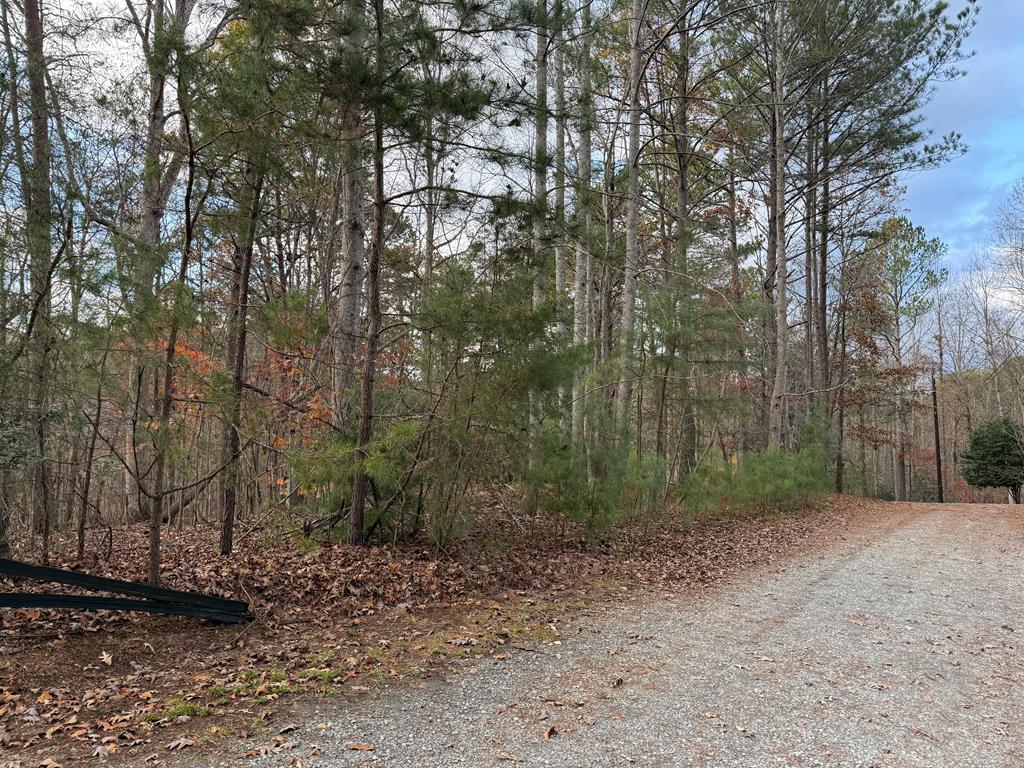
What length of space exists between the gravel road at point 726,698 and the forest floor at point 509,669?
0.02 m

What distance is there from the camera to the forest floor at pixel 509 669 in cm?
319

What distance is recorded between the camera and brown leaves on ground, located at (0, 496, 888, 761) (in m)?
3.45

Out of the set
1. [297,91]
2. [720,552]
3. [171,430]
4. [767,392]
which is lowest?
[720,552]

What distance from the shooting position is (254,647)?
14.7 ft

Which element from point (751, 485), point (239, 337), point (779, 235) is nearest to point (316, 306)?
point (239, 337)

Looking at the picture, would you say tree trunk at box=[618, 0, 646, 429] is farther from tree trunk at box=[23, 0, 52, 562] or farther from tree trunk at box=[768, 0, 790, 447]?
tree trunk at box=[23, 0, 52, 562]

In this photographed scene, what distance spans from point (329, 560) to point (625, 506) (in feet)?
17.1

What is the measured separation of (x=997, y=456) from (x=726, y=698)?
96.5 feet

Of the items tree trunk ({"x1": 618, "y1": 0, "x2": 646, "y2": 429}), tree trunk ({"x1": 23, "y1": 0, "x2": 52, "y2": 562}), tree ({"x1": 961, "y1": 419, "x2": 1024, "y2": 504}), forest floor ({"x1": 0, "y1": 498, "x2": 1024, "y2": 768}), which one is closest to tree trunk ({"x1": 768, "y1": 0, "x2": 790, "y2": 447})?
tree trunk ({"x1": 618, "y1": 0, "x2": 646, "y2": 429})

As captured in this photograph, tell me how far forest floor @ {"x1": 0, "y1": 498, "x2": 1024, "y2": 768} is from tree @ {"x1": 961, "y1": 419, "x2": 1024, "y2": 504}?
921 inches

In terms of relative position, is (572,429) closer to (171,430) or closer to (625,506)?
(625,506)

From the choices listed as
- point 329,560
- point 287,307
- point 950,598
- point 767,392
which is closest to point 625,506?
point 950,598

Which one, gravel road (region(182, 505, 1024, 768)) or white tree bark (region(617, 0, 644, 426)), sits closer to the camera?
gravel road (region(182, 505, 1024, 768))

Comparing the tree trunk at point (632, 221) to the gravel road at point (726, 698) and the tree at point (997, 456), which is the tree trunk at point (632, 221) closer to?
the gravel road at point (726, 698)
